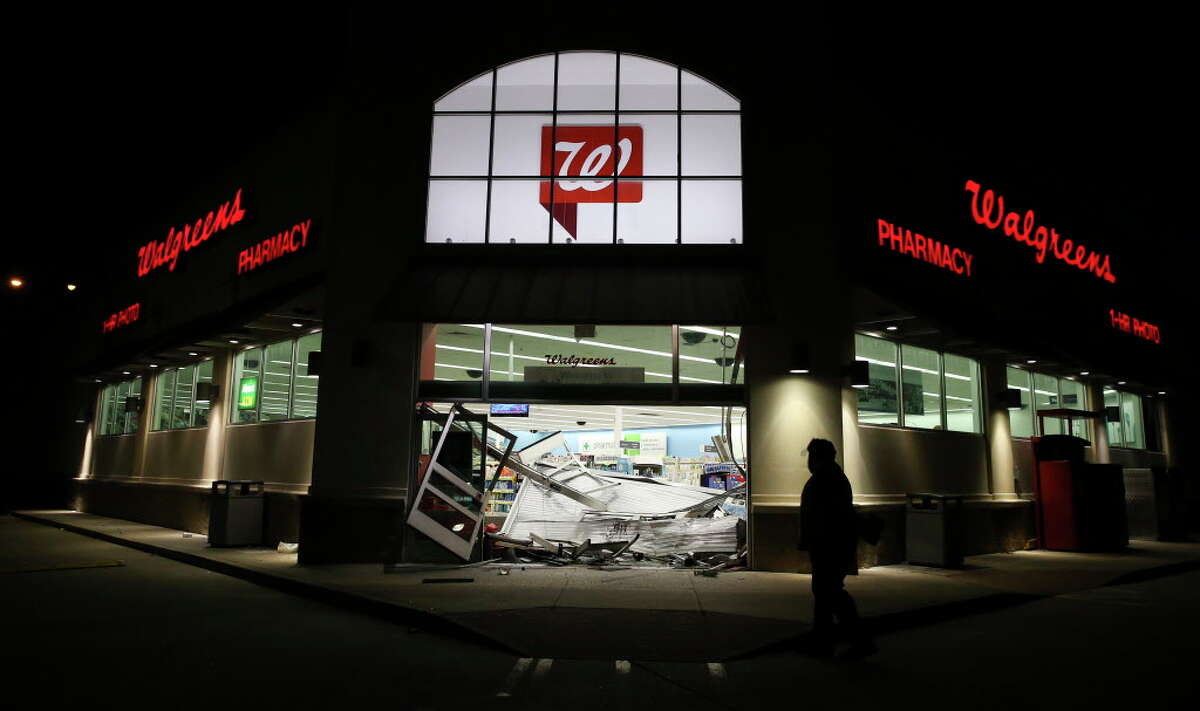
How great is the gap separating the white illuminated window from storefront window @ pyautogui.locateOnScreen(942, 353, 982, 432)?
562 cm

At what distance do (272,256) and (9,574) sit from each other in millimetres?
6634

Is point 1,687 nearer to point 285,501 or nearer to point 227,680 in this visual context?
point 227,680

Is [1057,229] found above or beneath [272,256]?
above

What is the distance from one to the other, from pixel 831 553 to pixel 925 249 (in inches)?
350

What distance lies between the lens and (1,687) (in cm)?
527

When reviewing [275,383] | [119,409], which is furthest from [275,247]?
[119,409]

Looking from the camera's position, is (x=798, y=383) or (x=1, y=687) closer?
(x=1, y=687)

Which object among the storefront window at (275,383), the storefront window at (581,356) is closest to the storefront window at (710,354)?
the storefront window at (581,356)

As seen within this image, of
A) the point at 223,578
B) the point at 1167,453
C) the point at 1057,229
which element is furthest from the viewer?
the point at 1167,453

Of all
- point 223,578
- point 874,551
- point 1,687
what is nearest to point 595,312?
point 874,551

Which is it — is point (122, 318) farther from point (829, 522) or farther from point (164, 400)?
point (829, 522)

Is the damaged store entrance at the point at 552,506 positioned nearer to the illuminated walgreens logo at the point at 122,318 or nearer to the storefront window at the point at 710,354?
the storefront window at the point at 710,354

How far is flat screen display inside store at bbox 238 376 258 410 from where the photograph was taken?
15.5m

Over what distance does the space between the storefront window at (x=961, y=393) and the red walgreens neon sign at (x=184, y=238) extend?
49.2ft
